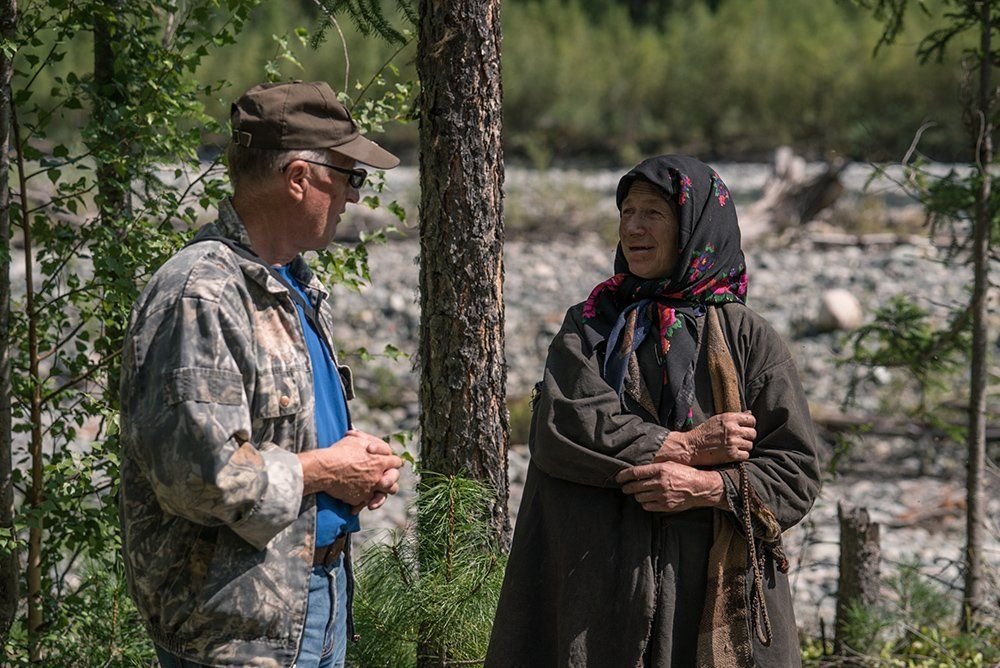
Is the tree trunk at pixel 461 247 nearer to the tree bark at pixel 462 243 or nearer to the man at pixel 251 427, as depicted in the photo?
the tree bark at pixel 462 243

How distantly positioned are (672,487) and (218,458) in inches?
39.6

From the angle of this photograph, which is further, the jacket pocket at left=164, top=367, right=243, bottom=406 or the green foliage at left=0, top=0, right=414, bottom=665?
the green foliage at left=0, top=0, right=414, bottom=665

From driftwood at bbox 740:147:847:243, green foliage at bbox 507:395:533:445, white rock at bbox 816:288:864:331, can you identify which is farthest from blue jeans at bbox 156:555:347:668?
driftwood at bbox 740:147:847:243

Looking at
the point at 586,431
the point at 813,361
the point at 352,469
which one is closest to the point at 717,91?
the point at 813,361

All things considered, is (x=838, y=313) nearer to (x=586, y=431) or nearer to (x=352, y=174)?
(x=586, y=431)

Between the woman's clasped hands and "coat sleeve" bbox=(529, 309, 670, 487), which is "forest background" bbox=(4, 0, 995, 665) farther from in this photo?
the woman's clasped hands

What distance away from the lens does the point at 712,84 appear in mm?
20141

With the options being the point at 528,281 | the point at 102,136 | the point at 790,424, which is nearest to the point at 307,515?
the point at 790,424

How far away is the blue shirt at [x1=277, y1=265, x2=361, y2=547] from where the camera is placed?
7.56ft

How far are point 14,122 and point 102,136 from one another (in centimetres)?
23

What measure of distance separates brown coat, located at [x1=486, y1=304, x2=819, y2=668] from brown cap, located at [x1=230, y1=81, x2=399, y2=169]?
745mm

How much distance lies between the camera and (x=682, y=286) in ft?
9.14

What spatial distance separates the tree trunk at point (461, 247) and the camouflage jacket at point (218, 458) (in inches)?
42.9

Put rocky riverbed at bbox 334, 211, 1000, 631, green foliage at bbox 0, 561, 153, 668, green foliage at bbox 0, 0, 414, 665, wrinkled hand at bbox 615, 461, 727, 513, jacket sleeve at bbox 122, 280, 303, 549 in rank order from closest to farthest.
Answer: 1. jacket sleeve at bbox 122, 280, 303, 549
2. wrinkled hand at bbox 615, 461, 727, 513
3. green foliage at bbox 0, 0, 414, 665
4. green foliage at bbox 0, 561, 153, 668
5. rocky riverbed at bbox 334, 211, 1000, 631
